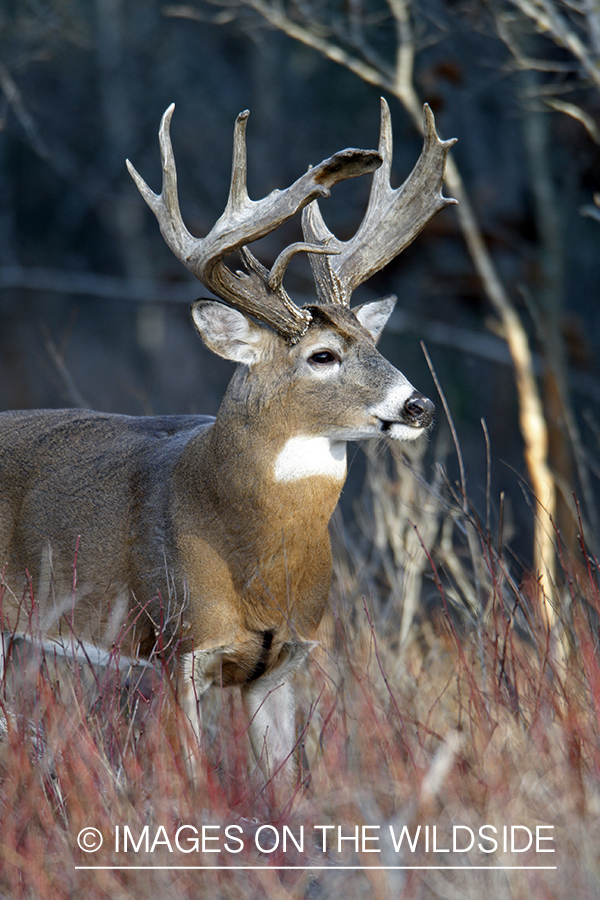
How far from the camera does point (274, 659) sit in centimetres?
424

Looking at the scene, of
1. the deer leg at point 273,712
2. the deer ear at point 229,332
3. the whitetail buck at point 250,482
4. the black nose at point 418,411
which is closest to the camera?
the black nose at point 418,411

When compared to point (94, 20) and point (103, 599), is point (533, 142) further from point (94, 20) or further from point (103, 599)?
point (94, 20)


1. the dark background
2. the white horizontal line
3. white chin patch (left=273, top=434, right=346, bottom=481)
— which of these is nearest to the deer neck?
white chin patch (left=273, top=434, right=346, bottom=481)

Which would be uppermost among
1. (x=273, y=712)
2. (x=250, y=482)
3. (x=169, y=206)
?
(x=169, y=206)

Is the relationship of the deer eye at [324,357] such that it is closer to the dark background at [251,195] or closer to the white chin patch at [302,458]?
the white chin patch at [302,458]

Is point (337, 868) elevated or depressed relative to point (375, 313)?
depressed

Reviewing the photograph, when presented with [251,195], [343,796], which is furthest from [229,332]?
[251,195]

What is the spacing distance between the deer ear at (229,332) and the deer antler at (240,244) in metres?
0.05

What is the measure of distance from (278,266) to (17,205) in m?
16.2

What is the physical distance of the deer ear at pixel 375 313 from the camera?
183 inches

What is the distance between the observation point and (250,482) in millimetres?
4098

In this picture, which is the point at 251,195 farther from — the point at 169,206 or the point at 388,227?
the point at 169,206

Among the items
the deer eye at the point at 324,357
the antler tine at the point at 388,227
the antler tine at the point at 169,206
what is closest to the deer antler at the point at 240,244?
the antler tine at the point at 169,206

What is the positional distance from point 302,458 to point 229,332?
0.58 meters
